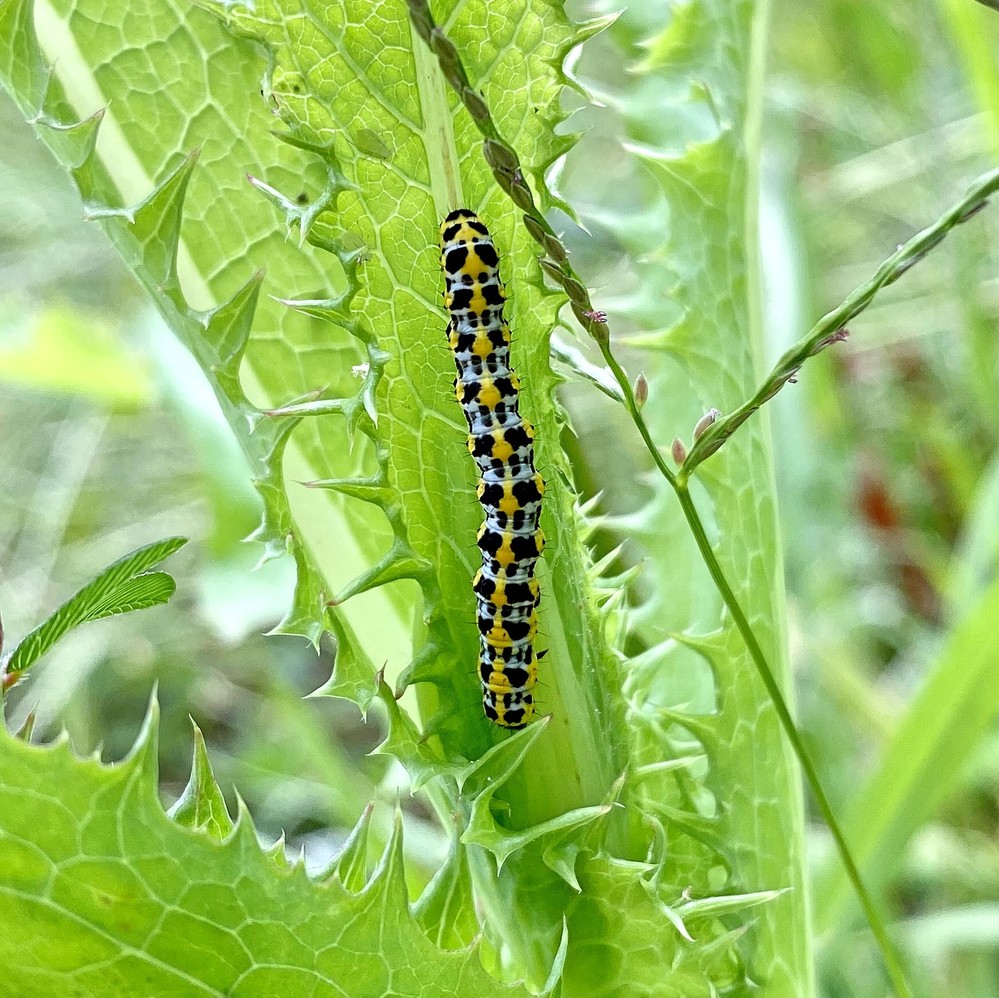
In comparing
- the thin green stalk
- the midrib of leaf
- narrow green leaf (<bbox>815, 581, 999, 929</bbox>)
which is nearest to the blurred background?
narrow green leaf (<bbox>815, 581, 999, 929</bbox>)

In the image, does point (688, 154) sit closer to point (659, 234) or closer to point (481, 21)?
point (659, 234)

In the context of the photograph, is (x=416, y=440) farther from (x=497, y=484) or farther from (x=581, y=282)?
(x=581, y=282)

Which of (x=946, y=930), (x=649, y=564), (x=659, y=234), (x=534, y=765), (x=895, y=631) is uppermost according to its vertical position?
→ (x=659, y=234)

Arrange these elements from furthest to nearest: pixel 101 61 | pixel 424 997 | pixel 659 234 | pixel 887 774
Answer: pixel 887 774
pixel 659 234
pixel 101 61
pixel 424 997

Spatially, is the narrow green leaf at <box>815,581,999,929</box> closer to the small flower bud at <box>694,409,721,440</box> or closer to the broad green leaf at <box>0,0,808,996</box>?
the broad green leaf at <box>0,0,808,996</box>

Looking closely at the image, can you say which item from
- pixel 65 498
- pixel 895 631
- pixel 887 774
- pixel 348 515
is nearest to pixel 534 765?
pixel 348 515

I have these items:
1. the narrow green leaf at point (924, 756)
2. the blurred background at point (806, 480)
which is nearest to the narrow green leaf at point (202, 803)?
the blurred background at point (806, 480)
